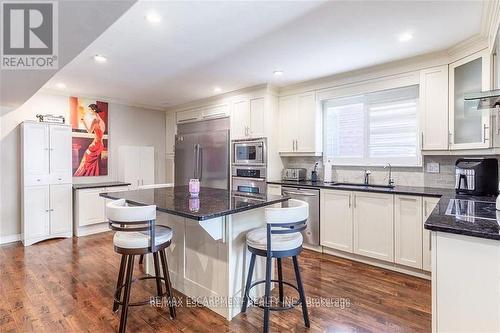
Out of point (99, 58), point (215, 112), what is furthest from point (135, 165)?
point (99, 58)

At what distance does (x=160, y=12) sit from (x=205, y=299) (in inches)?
92.8

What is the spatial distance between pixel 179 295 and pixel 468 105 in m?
3.39

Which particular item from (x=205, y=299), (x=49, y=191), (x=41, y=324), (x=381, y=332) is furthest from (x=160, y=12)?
(x=49, y=191)

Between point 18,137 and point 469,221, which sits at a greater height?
point 18,137

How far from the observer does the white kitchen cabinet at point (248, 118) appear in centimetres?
421

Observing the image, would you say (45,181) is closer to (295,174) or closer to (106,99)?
(106,99)

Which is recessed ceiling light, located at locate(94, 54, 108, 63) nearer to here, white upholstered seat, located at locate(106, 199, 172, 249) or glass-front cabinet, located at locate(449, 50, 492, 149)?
white upholstered seat, located at locate(106, 199, 172, 249)

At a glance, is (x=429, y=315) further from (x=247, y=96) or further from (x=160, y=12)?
(x=247, y=96)

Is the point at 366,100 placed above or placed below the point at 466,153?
above

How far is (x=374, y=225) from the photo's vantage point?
3.08 meters

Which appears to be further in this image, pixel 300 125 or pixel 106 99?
pixel 106 99

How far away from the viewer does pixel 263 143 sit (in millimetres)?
4168

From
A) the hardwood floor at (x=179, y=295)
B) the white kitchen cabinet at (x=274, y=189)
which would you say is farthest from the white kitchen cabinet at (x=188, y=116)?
the hardwood floor at (x=179, y=295)

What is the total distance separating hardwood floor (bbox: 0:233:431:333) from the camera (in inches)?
78.5
